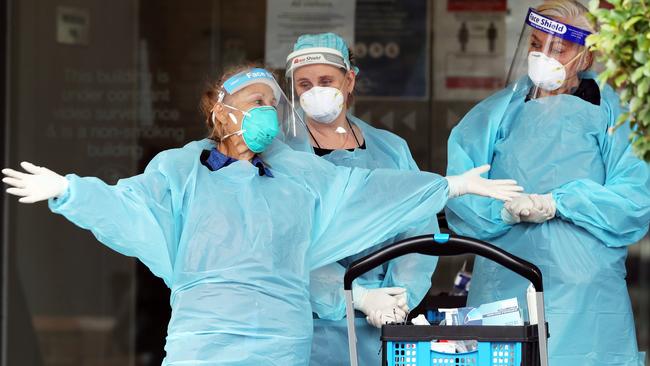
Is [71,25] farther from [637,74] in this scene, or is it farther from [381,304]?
[637,74]

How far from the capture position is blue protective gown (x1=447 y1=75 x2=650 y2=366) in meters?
4.00

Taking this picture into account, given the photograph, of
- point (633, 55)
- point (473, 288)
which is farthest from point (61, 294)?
point (633, 55)

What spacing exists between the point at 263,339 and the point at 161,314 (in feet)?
9.44

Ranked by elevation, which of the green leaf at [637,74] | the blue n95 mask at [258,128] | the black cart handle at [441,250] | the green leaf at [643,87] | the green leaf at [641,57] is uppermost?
the green leaf at [641,57]

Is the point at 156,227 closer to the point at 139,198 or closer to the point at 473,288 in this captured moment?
Answer: the point at 139,198

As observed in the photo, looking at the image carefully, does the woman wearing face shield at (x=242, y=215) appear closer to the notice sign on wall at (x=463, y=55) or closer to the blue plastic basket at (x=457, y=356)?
the blue plastic basket at (x=457, y=356)

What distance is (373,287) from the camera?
3955 millimetres

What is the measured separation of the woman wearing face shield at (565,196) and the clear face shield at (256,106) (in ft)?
2.28

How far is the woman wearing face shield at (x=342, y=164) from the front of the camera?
3.91 meters

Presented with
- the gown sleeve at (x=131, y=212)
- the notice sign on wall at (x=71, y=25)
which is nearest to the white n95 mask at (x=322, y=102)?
the gown sleeve at (x=131, y=212)

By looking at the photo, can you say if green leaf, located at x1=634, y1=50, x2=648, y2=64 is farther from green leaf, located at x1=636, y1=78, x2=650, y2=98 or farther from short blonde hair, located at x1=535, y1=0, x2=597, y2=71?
short blonde hair, located at x1=535, y1=0, x2=597, y2=71

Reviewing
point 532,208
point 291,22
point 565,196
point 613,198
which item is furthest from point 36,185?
point 291,22

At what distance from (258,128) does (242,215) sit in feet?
0.93

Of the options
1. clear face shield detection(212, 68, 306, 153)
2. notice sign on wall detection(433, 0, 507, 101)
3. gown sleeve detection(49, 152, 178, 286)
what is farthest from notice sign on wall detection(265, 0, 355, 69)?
gown sleeve detection(49, 152, 178, 286)
